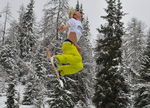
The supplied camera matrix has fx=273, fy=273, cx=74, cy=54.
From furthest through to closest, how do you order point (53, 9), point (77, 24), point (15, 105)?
1. point (15, 105)
2. point (53, 9)
3. point (77, 24)

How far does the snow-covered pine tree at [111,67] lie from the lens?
20.9 metres

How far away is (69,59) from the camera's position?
26.8 feet

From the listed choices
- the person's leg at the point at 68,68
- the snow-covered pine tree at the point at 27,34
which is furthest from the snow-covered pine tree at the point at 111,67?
the snow-covered pine tree at the point at 27,34

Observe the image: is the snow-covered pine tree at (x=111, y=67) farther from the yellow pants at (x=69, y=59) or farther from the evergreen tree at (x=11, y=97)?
the yellow pants at (x=69, y=59)

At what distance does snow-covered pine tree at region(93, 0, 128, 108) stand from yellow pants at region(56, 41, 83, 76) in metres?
12.1

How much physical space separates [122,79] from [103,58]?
2.39 meters

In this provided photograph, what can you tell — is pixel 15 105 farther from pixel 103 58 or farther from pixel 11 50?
pixel 11 50

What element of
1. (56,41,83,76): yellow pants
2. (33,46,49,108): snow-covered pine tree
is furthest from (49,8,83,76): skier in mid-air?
(33,46,49,108): snow-covered pine tree

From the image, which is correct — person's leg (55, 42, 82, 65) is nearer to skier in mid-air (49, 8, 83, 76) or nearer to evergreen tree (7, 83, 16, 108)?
skier in mid-air (49, 8, 83, 76)

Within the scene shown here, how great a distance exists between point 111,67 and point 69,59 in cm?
1330

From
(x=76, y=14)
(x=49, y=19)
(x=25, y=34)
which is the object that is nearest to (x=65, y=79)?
(x=49, y=19)

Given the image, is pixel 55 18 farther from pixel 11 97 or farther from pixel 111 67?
pixel 11 97

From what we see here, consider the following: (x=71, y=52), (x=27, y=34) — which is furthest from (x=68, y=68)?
(x=27, y=34)

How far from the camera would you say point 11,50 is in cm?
4341
